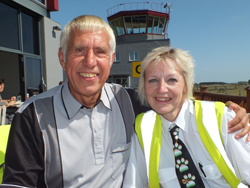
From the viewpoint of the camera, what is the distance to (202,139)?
171 centimetres

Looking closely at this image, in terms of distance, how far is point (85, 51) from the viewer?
1.80 meters

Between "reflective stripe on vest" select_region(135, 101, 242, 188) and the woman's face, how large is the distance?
0.62 feet

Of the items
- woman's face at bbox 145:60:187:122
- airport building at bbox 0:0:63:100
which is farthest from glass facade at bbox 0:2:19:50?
woman's face at bbox 145:60:187:122

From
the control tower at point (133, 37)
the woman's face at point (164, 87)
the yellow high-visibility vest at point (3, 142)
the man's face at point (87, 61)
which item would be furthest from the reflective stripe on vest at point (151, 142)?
the control tower at point (133, 37)

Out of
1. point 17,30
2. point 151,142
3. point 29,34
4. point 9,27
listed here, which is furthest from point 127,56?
point 151,142

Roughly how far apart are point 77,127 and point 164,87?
854 millimetres

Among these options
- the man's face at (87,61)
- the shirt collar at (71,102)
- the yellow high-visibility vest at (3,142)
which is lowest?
the yellow high-visibility vest at (3,142)

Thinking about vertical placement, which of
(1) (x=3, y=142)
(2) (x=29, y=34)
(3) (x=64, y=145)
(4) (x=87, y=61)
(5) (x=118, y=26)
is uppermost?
(5) (x=118, y=26)

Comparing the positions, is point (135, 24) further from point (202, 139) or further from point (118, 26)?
point (202, 139)

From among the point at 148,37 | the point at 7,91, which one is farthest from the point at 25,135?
the point at 148,37

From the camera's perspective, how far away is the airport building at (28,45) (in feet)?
24.0

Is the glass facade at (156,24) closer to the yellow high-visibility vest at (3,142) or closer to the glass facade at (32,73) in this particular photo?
the glass facade at (32,73)

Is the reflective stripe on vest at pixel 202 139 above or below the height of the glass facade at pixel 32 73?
below

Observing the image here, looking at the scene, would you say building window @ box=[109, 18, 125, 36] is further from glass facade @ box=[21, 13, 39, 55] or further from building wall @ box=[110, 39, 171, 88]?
glass facade @ box=[21, 13, 39, 55]
